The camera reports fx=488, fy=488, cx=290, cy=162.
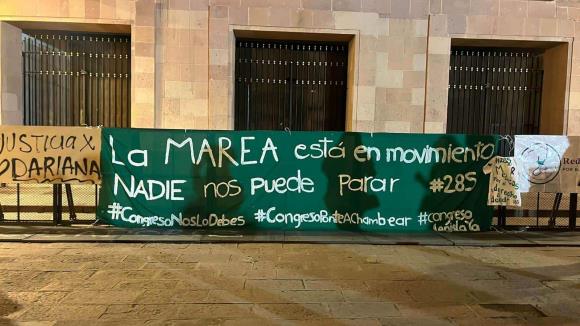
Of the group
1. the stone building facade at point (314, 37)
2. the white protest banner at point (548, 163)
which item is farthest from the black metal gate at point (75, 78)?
the white protest banner at point (548, 163)

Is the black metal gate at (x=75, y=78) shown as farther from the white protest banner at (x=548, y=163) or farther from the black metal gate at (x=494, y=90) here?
the white protest banner at (x=548, y=163)

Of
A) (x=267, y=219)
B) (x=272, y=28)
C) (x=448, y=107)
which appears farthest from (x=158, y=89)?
(x=448, y=107)

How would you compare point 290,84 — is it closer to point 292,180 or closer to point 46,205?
point 292,180

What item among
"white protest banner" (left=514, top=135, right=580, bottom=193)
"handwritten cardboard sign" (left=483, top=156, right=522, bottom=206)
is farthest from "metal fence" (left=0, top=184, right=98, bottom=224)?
"white protest banner" (left=514, top=135, right=580, bottom=193)

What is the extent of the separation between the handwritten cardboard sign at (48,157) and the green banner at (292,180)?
0.90 feet

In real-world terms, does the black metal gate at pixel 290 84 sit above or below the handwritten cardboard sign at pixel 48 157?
above

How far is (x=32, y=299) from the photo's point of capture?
481cm

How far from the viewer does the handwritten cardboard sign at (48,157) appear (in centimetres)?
788

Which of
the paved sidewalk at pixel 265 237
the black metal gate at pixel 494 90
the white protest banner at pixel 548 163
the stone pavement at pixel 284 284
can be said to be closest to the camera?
the stone pavement at pixel 284 284

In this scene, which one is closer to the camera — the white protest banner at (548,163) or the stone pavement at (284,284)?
the stone pavement at (284,284)

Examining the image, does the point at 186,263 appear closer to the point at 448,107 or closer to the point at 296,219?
the point at 296,219

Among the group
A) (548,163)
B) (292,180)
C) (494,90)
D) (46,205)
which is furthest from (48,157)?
(494,90)

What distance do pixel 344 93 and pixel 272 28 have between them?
2.50 metres

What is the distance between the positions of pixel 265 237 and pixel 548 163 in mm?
4889
